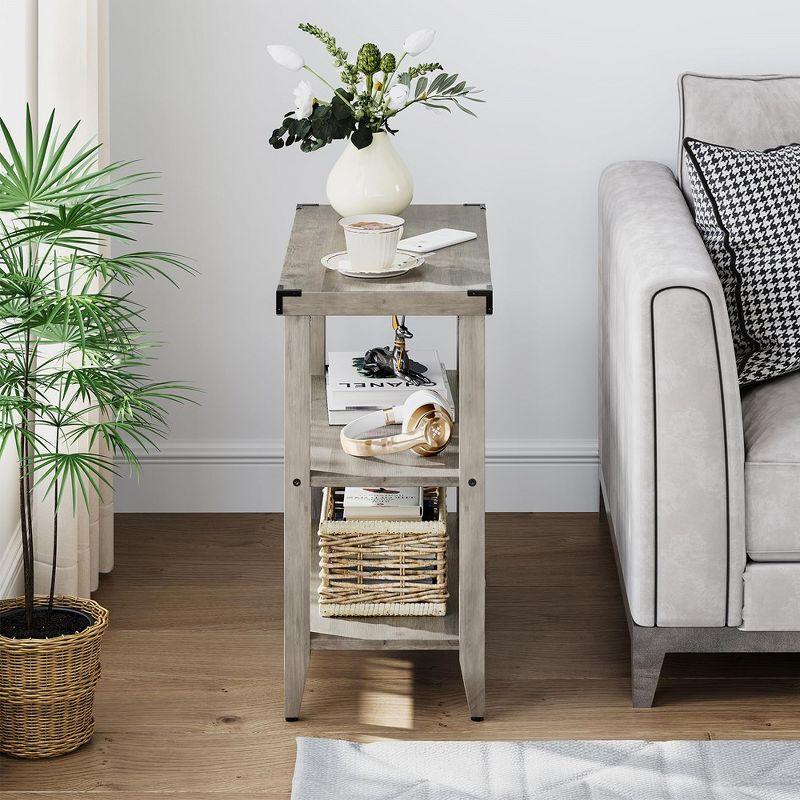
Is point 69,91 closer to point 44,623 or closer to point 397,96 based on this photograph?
point 397,96

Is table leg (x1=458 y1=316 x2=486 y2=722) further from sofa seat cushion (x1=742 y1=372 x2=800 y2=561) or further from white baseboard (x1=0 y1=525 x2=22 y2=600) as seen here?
white baseboard (x1=0 y1=525 x2=22 y2=600)

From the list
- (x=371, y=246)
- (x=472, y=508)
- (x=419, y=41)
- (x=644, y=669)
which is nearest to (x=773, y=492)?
(x=644, y=669)

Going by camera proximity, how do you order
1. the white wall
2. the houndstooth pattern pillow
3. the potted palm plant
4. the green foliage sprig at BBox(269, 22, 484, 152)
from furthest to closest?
the white wall
the houndstooth pattern pillow
the green foliage sprig at BBox(269, 22, 484, 152)
the potted palm plant

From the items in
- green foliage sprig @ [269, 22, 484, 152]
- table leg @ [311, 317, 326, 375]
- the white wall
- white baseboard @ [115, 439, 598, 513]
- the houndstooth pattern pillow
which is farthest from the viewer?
white baseboard @ [115, 439, 598, 513]

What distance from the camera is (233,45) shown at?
2.69 meters

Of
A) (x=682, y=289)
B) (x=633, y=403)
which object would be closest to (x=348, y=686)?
(x=633, y=403)

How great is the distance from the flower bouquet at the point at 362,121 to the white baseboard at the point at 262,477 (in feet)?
3.06

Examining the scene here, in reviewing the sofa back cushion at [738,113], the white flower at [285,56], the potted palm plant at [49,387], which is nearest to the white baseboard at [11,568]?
the potted palm plant at [49,387]

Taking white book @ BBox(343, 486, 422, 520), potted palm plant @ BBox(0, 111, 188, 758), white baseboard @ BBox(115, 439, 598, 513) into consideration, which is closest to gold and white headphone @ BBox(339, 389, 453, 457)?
white book @ BBox(343, 486, 422, 520)

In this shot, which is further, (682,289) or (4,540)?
(4,540)

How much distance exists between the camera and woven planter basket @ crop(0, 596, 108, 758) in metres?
1.89

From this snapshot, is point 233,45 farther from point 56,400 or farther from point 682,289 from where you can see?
point 682,289

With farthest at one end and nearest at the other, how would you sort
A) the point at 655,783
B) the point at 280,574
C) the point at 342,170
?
the point at 280,574 < the point at 342,170 < the point at 655,783

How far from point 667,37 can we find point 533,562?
120 cm
